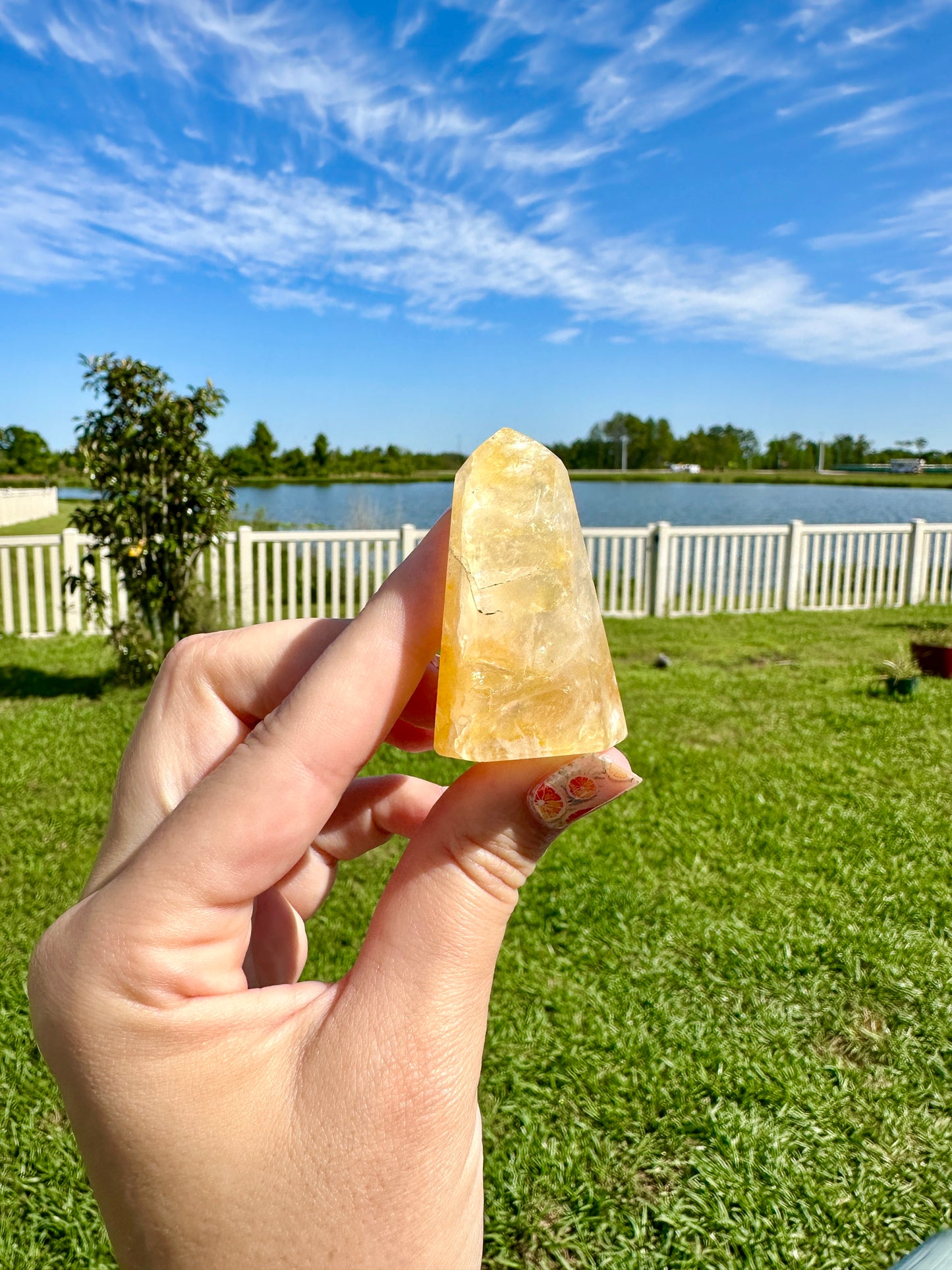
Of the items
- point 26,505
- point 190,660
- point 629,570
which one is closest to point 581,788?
point 190,660

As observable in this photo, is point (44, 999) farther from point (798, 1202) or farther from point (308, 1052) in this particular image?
point (798, 1202)

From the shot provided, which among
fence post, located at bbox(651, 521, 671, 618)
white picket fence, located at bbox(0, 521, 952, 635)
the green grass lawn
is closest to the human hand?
white picket fence, located at bbox(0, 521, 952, 635)

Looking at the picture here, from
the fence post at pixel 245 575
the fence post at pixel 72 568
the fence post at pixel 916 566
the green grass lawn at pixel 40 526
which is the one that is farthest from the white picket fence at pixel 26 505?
the fence post at pixel 916 566

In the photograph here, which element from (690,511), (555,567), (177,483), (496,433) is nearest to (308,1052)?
Answer: (555,567)

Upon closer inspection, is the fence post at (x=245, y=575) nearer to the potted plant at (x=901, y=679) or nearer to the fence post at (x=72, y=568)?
the fence post at (x=72, y=568)

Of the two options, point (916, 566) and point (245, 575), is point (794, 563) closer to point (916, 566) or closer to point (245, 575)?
point (916, 566)

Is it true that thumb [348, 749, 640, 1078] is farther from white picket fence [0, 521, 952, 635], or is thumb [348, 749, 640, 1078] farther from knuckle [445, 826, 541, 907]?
white picket fence [0, 521, 952, 635]

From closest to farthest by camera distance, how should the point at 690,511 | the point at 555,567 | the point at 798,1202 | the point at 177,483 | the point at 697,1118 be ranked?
1. the point at 555,567
2. the point at 798,1202
3. the point at 697,1118
4. the point at 177,483
5. the point at 690,511
